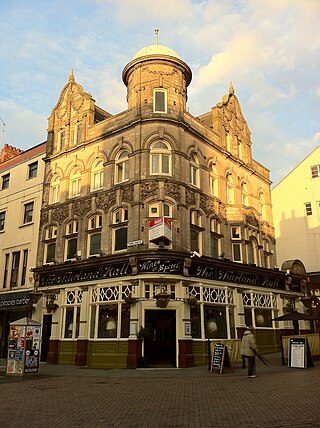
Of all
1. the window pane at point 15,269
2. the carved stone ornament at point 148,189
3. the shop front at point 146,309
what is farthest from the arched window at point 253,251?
the window pane at point 15,269

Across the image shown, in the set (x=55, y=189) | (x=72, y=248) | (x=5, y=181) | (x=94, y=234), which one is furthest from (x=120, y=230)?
(x=5, y=181)

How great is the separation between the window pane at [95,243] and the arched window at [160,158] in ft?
16.4

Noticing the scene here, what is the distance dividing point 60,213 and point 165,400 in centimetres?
1710

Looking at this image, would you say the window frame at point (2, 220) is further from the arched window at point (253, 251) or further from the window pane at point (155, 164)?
the arched window at point (253, 251)

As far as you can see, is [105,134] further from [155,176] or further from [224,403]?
[224,403]

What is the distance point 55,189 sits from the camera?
27.0 meters

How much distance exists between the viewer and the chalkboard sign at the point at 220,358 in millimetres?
16125

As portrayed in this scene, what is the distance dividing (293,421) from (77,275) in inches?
641

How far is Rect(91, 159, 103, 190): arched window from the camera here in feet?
79.3

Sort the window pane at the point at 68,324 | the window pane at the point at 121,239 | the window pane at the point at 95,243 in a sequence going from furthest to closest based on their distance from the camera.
A: the window pane at the point at 95,243 → the window pane at the point at 68,324 → the window pane at the point at 121,239

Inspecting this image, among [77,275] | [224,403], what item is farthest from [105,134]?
[224,403]

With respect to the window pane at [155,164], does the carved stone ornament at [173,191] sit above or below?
below

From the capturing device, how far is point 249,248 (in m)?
26.6

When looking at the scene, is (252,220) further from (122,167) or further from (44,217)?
(44,217)
